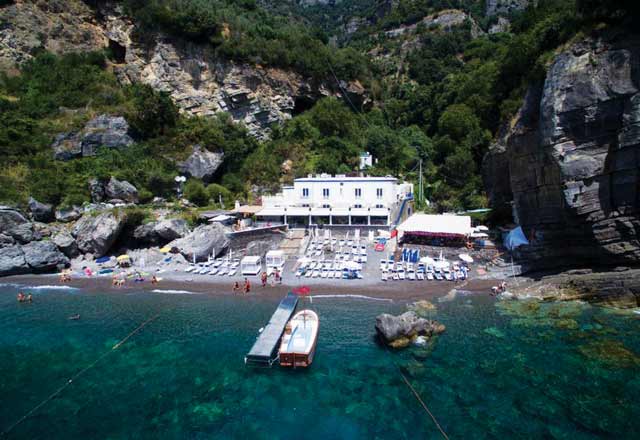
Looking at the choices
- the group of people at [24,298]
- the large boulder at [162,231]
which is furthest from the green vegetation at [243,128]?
the group of people at [24,298]

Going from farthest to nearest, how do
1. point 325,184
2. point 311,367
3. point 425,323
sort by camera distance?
point 325,184
point 425,323
point 311,367

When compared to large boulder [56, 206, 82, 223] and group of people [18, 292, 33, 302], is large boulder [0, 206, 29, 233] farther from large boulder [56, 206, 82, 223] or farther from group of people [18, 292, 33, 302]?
group of people [18, 292, 33, 302]

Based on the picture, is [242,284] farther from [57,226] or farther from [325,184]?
[57,226]

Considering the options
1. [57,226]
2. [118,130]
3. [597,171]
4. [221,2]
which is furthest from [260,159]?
[597,171]

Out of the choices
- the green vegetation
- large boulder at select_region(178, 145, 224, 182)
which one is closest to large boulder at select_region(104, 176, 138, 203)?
the green vegetation

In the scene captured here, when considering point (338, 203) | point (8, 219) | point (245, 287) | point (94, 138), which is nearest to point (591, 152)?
point (338, 203)
